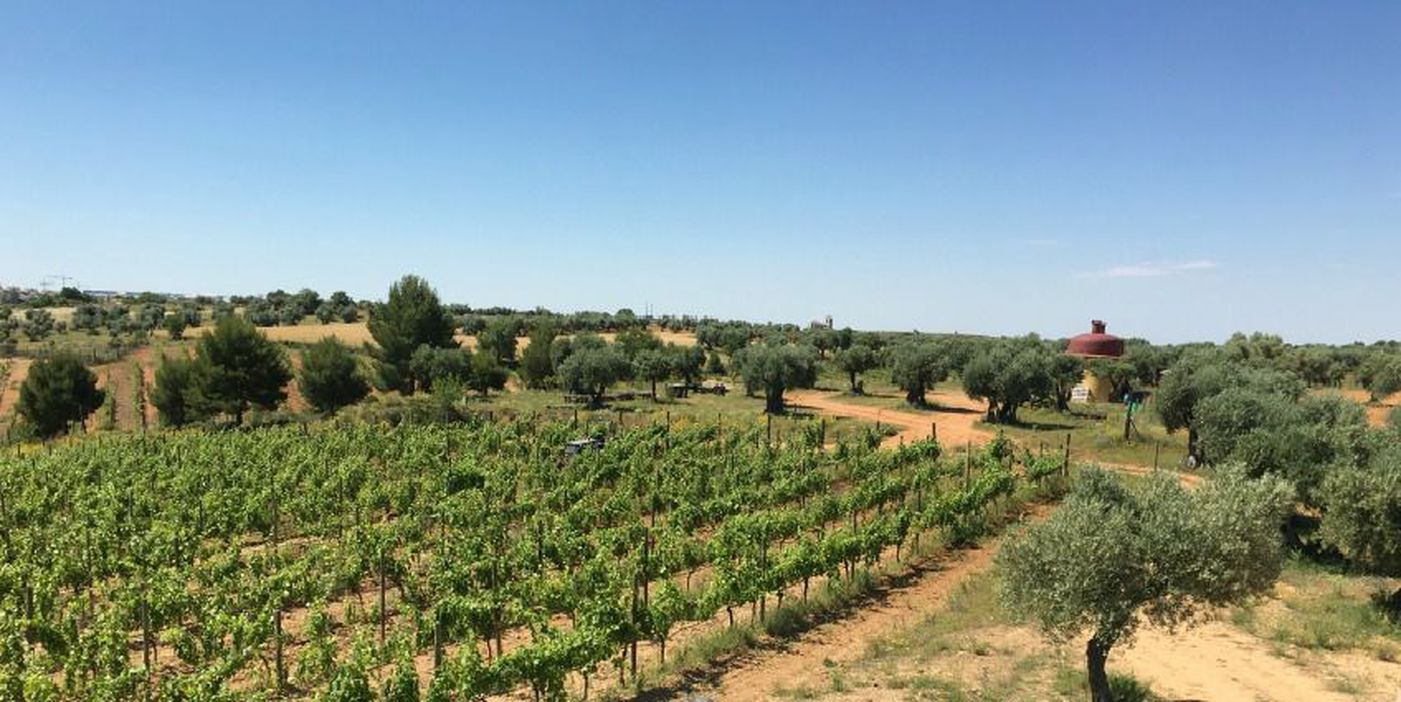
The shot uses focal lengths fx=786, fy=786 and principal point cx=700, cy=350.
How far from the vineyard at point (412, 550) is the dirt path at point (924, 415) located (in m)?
7.33

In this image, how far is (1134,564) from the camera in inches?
498

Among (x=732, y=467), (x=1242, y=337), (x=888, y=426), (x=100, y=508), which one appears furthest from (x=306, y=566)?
(x=1242, y=337)

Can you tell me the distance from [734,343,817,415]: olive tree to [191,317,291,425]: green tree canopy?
31.1 meters

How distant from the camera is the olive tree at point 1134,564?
12672 mm

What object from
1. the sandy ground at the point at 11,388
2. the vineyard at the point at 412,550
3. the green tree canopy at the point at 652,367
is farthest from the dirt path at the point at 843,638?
the sandy ground at the point at 11,388

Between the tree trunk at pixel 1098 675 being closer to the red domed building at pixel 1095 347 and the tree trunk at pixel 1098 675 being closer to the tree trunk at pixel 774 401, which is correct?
the tree trunk at pixel 774 401

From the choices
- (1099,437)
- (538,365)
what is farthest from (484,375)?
(1099,437)

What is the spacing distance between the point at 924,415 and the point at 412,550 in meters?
39.0

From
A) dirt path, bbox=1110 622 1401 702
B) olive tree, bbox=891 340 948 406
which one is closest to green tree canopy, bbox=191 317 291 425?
olive tree, bbox=891 340 948 406

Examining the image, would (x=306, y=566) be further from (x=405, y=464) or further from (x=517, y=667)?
(x=405, y=464)

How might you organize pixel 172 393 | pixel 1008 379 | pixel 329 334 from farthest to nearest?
1. pixel 329 334
2. pixel 172 393
3. pixel 1008 379

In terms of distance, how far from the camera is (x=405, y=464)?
3275 centimetres

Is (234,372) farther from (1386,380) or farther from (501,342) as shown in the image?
(1386,380)

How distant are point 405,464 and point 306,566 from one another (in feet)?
45.4
